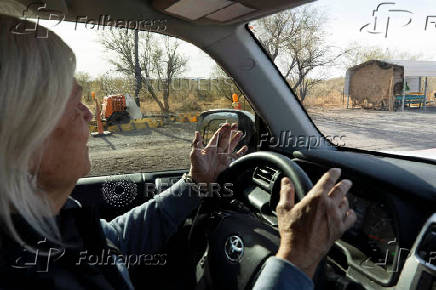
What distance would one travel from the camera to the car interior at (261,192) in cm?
148

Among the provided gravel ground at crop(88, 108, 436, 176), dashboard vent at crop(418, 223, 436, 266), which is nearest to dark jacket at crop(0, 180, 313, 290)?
dashboard vent at crop(418, 223, 436, 266)

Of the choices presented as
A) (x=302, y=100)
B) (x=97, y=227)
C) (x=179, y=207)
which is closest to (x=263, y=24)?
(x=302, y=100)

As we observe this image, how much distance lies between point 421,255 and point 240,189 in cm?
96

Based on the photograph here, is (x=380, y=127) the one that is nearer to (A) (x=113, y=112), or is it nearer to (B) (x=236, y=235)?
(B) (x=236, y=235)

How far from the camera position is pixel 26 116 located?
95 centimetres

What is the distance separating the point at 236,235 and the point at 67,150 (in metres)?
0.80

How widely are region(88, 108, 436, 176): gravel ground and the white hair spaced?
3.82 feet

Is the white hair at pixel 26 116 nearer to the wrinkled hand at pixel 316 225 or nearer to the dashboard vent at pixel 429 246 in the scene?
the wrinkled hand at pixel 316 225

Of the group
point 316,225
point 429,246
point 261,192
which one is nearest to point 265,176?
point 261,192

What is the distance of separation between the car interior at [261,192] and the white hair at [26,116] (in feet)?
1.19

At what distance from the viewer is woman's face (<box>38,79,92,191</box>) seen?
106cm

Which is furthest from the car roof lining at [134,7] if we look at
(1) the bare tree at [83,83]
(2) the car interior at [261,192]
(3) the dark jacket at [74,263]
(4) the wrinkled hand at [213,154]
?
(3) the dark jacket at [74,263]

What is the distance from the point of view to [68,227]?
→ 116 cm

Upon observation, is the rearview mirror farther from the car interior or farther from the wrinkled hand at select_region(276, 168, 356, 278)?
the wrinkled hand at select_region(276, 168, 356, 278)
